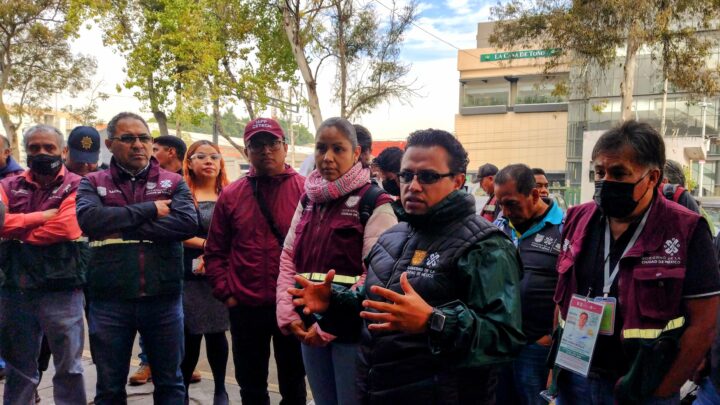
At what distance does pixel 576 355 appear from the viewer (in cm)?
235

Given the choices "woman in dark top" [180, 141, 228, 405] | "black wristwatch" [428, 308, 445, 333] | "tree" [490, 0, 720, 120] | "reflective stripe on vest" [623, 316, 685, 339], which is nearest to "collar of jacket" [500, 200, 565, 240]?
"reflective stripe on vest" [623, 316, 685, 339]

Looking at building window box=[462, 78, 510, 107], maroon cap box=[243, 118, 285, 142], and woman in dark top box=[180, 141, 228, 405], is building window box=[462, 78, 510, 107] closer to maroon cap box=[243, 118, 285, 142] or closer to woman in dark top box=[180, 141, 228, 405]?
woman in dark top box=[180, 141, 228, 405]

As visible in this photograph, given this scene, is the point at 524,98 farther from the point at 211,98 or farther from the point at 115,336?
the point at 115,336

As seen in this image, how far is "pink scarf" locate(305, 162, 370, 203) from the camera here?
2979mm

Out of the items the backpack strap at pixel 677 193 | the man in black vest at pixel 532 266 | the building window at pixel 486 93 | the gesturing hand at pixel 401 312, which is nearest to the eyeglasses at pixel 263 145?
the man in black vest at pixel 532 266

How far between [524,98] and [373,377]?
4766cm

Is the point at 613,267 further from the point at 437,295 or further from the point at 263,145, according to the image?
the point at 263,145

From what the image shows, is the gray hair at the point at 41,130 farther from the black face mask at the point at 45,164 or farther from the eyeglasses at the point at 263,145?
the eyeglasses at the point at 263,145

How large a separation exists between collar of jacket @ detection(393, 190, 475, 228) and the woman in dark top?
235 cm

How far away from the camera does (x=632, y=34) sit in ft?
43.2

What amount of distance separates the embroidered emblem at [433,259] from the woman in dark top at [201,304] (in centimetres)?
241

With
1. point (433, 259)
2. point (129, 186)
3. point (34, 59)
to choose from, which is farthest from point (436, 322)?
point (34, 59)

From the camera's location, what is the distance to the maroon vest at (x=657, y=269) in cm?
216

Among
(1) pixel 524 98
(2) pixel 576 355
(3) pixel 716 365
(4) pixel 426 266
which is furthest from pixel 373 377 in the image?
(1) pixel 524 98
